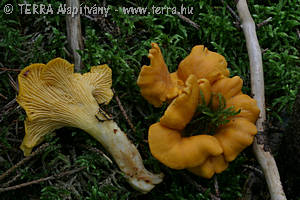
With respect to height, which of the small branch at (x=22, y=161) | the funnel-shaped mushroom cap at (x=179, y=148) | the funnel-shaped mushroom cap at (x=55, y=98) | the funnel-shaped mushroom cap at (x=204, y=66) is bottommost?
the small branch at (x=22, y=161)

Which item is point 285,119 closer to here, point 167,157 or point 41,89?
point 167,157

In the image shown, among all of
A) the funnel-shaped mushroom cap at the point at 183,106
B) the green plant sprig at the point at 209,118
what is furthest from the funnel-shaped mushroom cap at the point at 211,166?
the funnel-shaped mushroom cap at the point at 183,106

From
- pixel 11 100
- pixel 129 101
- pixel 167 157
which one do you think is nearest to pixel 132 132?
pixel 129 101

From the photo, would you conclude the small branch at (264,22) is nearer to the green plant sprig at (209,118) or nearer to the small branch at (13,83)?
the green plant sprig at (209,118)

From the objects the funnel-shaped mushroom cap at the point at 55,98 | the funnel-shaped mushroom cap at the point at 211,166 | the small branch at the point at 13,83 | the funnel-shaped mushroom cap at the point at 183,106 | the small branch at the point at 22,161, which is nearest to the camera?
the funnel-shaped mushroom cap at the point at 183,106

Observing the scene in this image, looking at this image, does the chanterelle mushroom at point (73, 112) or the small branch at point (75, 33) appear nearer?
the chanterelle mushroom at point (73, 112)

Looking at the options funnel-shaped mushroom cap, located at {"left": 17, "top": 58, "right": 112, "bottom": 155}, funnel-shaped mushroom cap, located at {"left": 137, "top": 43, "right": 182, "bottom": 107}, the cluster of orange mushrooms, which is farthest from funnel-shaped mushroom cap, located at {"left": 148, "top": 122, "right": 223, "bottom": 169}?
funnel-shaped mushroom cap, located at {"left": 17, "top": 58, "right": 112, "bottom": 155}

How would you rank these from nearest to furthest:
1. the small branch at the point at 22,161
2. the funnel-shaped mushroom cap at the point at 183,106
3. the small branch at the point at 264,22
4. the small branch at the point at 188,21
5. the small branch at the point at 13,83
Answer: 1. the funnel-shaped mushroom cap at the point at 183,106
2. the small branch at the point at 22,161
3. the small branch at the point at 13,83
4. the small branch at the point at 264,22
5. the small branch at the point at 188,21
